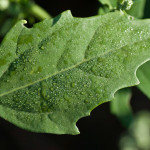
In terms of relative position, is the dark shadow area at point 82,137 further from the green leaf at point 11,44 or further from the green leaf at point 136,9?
the green leaf at point 11,44

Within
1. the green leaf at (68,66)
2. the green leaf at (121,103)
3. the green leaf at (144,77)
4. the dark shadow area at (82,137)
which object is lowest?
the dark shadow area at (82,137)

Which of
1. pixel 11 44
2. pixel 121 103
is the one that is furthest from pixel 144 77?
pixel 11 44

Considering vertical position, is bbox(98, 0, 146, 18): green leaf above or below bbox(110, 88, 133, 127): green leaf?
above

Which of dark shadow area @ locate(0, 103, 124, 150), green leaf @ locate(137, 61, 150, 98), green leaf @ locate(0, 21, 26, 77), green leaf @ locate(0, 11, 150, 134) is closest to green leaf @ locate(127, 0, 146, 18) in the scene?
green leaf @ locate(137, 61, 150, 98)

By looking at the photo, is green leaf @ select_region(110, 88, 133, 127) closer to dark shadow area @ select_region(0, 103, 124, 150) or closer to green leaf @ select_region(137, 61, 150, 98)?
green leaf @ select_region(137, 61, 150, 98)

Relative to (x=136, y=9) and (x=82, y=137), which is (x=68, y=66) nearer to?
(x=136, y=9)

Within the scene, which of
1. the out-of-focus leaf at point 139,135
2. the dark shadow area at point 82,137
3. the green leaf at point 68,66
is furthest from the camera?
the dark shadow area at point 82,137

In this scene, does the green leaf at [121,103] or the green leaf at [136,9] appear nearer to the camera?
the green leaf at [136,9]

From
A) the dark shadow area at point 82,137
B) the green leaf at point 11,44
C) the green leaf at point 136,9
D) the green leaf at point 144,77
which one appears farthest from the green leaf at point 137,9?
the dark shadow area at point 82,137
